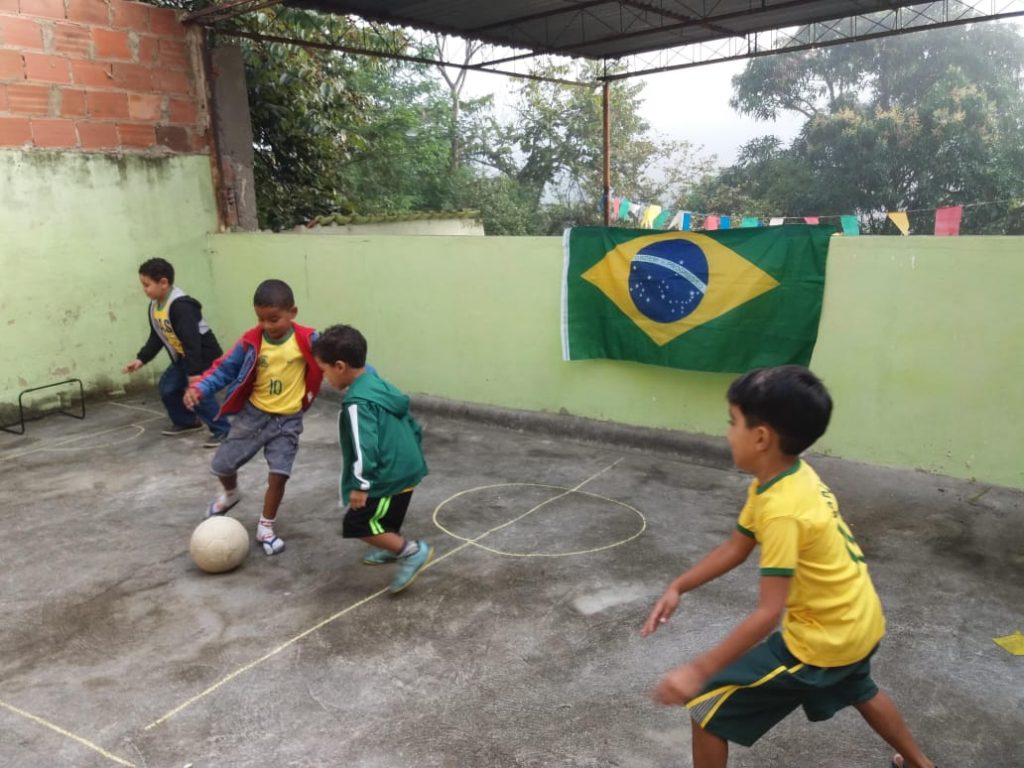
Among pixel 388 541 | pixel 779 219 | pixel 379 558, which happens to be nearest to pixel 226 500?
pixel 379 558

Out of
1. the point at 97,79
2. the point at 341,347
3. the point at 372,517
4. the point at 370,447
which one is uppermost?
the point at 97,79

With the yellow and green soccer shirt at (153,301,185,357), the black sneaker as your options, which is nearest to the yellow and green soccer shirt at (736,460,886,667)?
the yellow and green soccer shirt at (153,301,185,357)

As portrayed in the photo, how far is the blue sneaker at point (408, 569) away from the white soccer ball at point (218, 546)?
2.75ft

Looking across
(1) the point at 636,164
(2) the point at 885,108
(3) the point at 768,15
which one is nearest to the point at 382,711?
(3) the point at 768,15

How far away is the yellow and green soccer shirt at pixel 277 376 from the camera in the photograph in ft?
15.0

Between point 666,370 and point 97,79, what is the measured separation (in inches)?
234

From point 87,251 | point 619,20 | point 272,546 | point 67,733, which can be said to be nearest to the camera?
point 67,733

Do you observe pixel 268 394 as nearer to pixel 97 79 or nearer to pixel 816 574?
pixel 816 574

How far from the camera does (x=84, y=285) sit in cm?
802

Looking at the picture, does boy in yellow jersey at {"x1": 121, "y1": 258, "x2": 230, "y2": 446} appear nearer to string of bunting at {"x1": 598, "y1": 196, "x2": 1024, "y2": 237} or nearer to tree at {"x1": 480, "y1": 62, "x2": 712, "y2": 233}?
string of bunting at {"x1": 598, "y1": 196, "x2": 1024, "y2": 237}

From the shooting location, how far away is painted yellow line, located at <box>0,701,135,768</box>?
9.34 feet

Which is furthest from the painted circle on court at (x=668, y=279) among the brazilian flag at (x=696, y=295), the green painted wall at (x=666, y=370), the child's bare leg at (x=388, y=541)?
the child's bare leg at (x=388, y=541)

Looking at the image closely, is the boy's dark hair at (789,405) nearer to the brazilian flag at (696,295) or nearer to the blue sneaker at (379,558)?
the blue sneaker at (379,558)

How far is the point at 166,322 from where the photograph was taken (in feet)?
21.0
